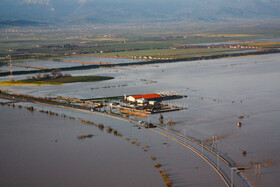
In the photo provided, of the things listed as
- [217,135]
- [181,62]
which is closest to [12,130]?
[217,135]

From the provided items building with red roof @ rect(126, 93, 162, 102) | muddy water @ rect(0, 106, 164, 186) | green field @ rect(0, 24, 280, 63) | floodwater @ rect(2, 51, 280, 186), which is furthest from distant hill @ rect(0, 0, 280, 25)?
muddy water @ rect(0, 106, 164, 186)

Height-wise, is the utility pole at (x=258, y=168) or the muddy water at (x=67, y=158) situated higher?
the utility pole at (x=258, y=168)

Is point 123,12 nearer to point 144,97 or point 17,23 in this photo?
point 17,23

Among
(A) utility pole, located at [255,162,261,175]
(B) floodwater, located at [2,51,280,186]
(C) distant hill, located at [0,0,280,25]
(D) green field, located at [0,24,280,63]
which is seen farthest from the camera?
(C) distant hill, located at [0,0,280,25]

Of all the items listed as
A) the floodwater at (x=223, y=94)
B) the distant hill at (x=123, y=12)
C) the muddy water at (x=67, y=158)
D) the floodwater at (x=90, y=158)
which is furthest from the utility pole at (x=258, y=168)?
the distant hill at (x=123, y=12)

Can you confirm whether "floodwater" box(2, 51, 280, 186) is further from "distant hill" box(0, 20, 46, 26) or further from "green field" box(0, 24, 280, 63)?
"distant hill" box(0, 20, 46, 26)

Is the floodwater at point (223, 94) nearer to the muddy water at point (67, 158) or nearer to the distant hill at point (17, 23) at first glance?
the muddy water at point (67, 158)
